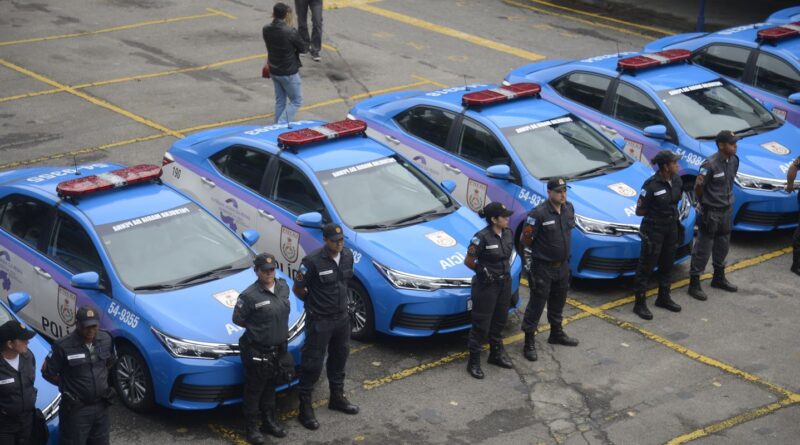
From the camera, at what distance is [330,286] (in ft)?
28.2

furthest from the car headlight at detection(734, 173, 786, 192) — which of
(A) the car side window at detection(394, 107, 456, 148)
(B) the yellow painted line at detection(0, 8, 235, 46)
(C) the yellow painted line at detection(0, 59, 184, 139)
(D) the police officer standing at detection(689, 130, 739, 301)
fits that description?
(B) the yellow painted line at detection(0, 8, 235, 46)

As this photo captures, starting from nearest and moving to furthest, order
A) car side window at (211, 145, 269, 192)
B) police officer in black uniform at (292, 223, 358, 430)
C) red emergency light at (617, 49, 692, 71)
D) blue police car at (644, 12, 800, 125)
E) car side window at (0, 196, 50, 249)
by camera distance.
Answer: police officer in black uniform at (292, 223, 358, 430) < car side window at (0, 196, 50, 249) < car side window at (211, 145, 269, 192) < red emergency light at (617, 49, 692, 71) < blue police car at (644, 12, 800, 125)

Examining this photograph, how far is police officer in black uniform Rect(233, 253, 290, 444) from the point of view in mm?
8172

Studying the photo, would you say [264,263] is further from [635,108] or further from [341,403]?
[635,108]

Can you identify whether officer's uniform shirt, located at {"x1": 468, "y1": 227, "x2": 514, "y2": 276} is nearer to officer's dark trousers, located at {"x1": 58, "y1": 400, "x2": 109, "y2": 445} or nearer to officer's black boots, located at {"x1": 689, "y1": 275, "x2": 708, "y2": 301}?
officer's black boots, located at {"x1": 689, "y1": 275, "x2": 708, "y2": 301}

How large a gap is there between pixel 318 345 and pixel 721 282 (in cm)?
489

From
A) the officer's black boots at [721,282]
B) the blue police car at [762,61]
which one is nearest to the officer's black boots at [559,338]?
the officer's black boots at [721,282]

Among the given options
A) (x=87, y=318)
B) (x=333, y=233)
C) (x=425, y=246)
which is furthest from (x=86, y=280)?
(x=425, y=246)

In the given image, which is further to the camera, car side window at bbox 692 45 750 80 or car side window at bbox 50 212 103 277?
car side window at bbox 692 45 750 80

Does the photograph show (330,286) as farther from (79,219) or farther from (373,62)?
(373,62)

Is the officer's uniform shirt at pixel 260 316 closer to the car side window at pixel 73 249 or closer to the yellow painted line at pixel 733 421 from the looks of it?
the car side window at pixel 73 249

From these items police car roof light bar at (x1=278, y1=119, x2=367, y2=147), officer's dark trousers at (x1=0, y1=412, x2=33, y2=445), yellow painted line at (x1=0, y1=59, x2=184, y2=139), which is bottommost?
yellow painted line at (x1=0, y1=59, x2=184, y2=139)

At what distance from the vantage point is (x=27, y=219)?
9766 millimetres

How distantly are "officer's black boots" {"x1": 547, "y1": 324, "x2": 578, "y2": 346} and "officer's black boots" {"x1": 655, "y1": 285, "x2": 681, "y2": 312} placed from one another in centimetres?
125
